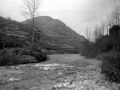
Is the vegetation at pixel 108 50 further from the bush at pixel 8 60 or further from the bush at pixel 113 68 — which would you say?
the bush at pixel 8 60

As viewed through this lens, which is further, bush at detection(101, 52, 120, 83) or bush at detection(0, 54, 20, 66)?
bush at detection(0, 54, 20, 66)

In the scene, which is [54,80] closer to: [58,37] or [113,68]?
[113,68]

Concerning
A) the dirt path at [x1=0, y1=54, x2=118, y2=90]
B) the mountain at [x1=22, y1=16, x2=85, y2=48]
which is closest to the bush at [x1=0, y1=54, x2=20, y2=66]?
the dirt path at [x1=0, y1=54, x2=118, y2=90]

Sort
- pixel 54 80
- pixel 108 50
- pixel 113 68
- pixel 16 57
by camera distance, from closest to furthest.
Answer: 1. pixel 113 68
2. pixel 54 80
3. pixel 16 57
4. pixel 108 50

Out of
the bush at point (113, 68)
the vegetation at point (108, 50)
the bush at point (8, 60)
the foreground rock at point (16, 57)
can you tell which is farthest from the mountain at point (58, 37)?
the bush at point (113, 68)

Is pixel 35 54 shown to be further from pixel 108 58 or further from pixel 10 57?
pixel 108 58

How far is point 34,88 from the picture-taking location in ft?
9.53

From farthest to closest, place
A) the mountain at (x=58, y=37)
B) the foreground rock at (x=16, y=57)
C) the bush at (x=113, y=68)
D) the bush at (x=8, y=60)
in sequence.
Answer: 1. the mountain at (x=58, y=37)
2. the foreground rock at (x=16, y=57)
3. the bush at (x=8, y=60)
4. the bush at (x=113, y=68)

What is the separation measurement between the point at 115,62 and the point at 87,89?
171 cm

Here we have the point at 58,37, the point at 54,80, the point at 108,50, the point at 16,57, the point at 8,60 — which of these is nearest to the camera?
the point at 54,80

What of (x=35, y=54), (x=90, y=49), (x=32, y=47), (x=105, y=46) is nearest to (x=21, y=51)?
(x=35, y=54)

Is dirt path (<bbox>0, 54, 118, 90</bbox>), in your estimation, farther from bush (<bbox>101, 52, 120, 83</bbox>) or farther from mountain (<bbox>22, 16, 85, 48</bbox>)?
mountain (<bbox>22, 16, 85, 48</bbox>)

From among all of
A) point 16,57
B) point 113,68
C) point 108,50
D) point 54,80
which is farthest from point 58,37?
point 113,68

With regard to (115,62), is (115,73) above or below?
below
